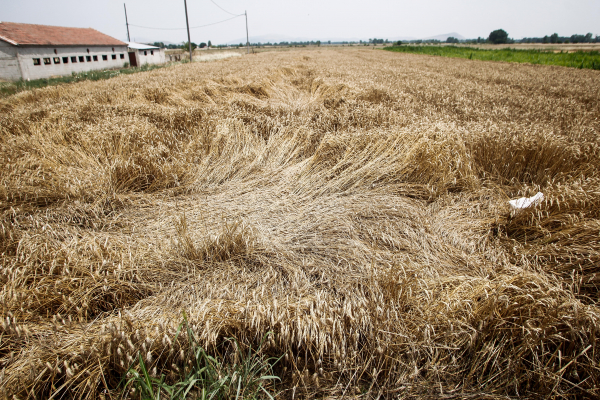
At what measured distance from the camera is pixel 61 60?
27703 mm

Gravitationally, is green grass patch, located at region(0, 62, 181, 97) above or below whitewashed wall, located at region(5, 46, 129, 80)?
below

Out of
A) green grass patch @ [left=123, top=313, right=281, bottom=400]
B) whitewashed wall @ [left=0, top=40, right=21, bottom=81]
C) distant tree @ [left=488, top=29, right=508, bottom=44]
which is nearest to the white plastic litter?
green grass patch @ [left=123, top=313, right=281, bottom=400]

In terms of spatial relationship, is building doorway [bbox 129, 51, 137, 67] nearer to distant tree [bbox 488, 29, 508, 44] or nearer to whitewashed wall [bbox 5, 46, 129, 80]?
whitewashed wall [bbox 5, 46, 129, 80]

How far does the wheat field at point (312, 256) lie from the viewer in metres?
1.51

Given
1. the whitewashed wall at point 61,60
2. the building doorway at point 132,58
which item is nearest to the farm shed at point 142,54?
the building doorway at point 132,58

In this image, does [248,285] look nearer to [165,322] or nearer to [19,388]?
[165,322]

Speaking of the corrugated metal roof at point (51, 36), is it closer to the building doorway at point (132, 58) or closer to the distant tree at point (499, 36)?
the building doorway at point (132, 58)

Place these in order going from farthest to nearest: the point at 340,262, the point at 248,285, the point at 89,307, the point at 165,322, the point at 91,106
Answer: the point at 91,106 < the point at 340,262 < the point at 248,285 < the point at 89,307 < the point at 165,322

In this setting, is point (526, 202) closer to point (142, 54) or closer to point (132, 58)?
point (132, 58)

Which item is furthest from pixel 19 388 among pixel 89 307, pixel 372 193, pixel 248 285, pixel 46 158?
pixel 46 158

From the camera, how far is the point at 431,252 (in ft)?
8.15

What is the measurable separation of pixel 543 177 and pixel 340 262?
3263mm

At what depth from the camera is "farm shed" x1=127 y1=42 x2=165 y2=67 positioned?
129 feet

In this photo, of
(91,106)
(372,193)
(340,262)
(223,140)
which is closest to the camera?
(340,262)
